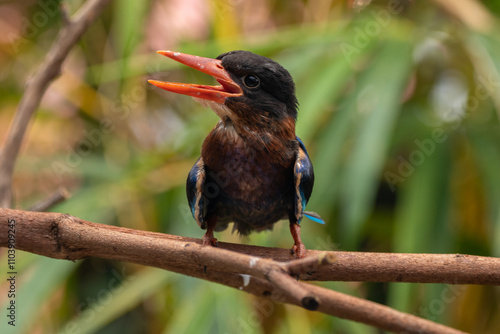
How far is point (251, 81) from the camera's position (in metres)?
1.95

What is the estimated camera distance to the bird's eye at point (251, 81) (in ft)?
6.35

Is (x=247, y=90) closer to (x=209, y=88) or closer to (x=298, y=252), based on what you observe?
(x=209, y=88)

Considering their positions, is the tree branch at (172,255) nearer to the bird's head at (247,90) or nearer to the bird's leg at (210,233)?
the bird's leg at (210,233)

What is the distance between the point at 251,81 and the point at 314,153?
139 cm

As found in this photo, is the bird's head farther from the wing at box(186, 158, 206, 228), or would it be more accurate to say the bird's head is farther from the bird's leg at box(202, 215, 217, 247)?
the bird's leg at box(202, 215, 217, 247)

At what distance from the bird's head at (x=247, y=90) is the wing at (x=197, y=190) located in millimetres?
198

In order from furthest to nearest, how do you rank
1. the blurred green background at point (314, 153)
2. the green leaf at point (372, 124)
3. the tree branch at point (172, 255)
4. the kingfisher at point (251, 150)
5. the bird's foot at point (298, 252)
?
the blurred green background at point (314, 153)
the green leaf at point (372, 124)
the kingfisher at point (251, 150)
the bird's foot at point (298, 252)
the tree branch at point (172, 255)

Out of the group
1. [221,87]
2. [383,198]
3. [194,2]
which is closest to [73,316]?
[383,198]

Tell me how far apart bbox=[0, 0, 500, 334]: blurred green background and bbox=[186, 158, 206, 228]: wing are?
0.91m

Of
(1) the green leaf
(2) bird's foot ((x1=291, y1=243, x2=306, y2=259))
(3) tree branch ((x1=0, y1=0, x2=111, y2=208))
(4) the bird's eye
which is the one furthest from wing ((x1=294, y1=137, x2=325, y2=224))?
(3) tree branch ((x1=0, y1=0, x2=111, y2=208))

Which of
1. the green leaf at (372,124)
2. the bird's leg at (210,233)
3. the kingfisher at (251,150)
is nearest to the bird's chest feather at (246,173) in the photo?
the kingfisher at (251,150)

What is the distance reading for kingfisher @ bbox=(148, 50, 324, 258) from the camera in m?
1.92

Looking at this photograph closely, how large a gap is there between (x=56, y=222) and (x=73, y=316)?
247 cm

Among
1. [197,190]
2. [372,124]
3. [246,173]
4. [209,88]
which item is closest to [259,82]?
[209,88]
